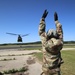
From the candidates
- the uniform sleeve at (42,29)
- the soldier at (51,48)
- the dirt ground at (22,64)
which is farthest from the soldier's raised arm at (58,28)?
the dirt ground at (22,64)

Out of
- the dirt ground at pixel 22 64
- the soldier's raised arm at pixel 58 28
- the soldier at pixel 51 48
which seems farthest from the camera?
the dirt ground at pixel 22 64

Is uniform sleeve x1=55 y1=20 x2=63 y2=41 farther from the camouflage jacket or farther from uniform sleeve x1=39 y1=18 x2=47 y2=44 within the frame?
uniform sleeve x1=39 y1=18 x2=47 y2=44

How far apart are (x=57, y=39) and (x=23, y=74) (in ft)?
31.5

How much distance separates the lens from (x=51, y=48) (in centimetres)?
568

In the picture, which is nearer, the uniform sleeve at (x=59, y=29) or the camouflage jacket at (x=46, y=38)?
the camouflage jacket at (x=46, y=38)

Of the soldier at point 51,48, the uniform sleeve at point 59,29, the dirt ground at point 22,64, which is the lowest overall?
the dirt ground at point 22,64

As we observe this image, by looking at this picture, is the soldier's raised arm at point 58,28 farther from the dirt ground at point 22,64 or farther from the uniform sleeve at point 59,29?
the dirt ground at point 22,64

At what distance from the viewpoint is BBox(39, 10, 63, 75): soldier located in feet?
18.5

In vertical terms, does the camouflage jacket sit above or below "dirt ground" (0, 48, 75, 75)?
above

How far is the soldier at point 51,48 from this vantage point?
565 centimetres

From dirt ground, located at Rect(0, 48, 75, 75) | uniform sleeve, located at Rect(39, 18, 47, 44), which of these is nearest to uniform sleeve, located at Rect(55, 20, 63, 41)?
uniform sleeve, located at Rect(39, 18, 47, 44)

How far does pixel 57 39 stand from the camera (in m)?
5.73

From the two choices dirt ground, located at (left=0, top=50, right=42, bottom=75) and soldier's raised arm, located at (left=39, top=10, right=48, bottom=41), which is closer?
soldier's raised arm, located at (left=39, top=10, right=48, bottom=41)

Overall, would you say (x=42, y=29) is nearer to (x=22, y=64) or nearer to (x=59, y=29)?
(x=59, y=29)
